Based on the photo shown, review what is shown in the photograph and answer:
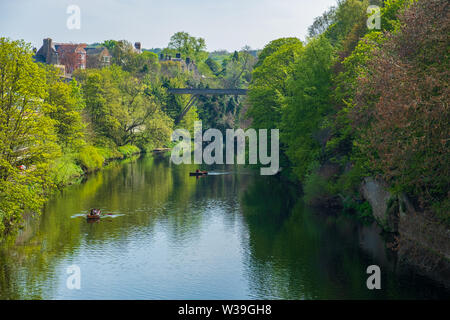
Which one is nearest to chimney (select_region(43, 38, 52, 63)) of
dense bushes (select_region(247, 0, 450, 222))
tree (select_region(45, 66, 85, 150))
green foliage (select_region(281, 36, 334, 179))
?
dense bushes (select_region(247, 0, 450, 222))

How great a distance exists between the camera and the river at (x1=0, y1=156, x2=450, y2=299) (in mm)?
26250

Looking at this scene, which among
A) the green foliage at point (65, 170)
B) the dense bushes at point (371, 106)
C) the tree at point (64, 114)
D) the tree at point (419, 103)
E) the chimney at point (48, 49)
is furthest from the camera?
the chimney at point (48, 49)

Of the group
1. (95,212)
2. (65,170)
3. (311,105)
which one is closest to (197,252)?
(95,212)

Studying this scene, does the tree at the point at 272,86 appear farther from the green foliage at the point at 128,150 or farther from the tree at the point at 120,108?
the green foliage at the point at 128,150

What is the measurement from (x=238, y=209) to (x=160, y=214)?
6.44 meters

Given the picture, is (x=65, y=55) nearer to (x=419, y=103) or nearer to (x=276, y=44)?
(x=276, y=44)

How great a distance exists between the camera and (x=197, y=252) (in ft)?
107

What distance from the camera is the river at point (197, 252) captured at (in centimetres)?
2625

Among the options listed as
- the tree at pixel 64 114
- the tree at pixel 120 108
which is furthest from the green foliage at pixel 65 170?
the tree at pixel 120 108

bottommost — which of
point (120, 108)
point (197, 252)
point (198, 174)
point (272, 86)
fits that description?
point (197, 252)

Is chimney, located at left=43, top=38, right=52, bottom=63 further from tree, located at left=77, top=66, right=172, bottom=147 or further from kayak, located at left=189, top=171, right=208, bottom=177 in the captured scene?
kayak, located at left=189, top=171, right=208, bottom=177

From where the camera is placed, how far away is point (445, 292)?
25688 mm
